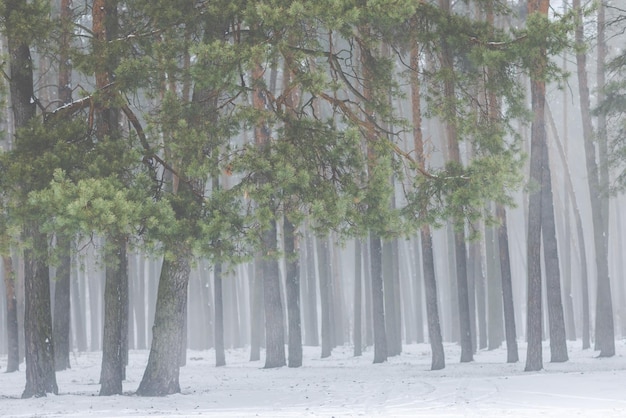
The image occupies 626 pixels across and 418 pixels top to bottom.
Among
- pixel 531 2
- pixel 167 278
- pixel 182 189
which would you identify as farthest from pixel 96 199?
pixel 531 2

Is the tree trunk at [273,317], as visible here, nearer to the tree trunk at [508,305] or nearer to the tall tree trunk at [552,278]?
the tree trunk at [508,305]

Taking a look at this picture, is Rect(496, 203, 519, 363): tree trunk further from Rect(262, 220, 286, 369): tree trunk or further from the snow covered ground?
Rect(262, 220, 286, 369): tree trunk

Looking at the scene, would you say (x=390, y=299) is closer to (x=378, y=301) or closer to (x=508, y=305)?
(x=378, y=301)

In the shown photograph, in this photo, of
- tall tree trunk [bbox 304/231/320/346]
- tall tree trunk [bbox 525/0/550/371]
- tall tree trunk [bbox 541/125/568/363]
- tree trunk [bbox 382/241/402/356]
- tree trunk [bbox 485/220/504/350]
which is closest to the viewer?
tall tree trunk [bbox 525/0/550/371]

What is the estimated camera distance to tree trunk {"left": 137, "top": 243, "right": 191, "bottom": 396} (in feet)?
47.5

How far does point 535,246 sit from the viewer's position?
18141mm

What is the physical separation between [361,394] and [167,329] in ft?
12.4

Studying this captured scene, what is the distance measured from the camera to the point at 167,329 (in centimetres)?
1448

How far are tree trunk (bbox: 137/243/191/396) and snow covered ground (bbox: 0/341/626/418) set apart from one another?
17.6 inches

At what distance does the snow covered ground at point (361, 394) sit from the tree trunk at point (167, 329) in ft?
1.47

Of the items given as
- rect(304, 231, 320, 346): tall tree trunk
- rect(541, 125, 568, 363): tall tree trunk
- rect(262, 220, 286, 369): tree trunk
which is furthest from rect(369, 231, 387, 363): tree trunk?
rect(304, 231, 320, 346): tall tree trunk

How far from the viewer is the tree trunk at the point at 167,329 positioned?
47.5ft

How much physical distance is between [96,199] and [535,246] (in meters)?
11.0

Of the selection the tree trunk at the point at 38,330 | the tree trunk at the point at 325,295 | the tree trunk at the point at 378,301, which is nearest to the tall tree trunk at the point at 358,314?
the tree trunk at the point at 325,295
